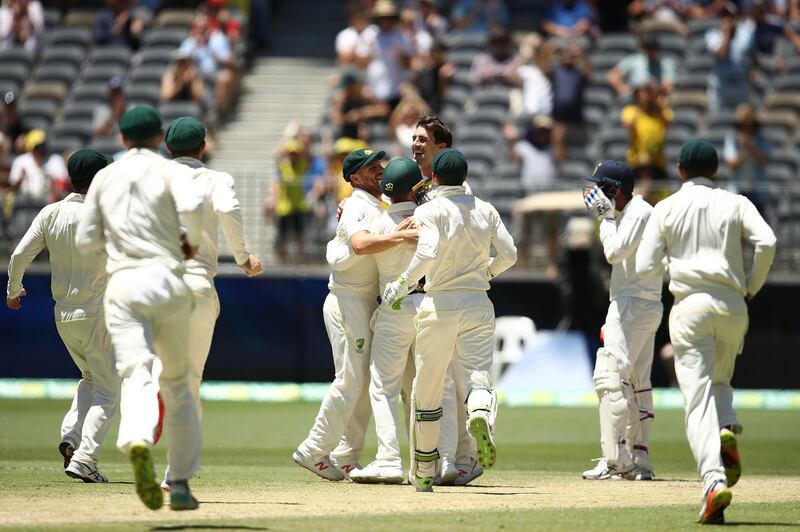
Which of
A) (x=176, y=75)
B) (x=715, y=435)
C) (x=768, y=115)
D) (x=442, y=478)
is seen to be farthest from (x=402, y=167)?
(x=176, y=75)

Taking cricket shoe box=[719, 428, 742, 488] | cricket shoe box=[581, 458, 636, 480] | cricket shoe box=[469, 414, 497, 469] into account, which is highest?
cricket shoe box=[719, 428, 742, 488]

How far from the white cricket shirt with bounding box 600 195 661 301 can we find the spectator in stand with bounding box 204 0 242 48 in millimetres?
15867

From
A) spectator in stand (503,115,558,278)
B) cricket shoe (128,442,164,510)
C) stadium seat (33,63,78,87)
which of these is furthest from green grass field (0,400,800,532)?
stadium seat (33,63,78,87)

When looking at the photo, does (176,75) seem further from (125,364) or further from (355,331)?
A: (125,364)

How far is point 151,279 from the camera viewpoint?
332 inches

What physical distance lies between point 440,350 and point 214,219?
1.94 metres

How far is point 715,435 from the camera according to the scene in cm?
899

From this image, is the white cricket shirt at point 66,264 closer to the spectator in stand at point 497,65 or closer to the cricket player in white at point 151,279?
the cricket player in white at point 151,279

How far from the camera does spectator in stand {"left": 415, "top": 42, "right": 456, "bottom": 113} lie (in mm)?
24250

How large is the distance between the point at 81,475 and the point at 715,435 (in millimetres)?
4762

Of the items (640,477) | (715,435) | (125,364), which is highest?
(125,364)

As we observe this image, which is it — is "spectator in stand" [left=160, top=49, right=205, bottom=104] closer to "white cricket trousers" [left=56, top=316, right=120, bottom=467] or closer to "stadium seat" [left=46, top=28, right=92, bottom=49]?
"stadium seat" [left=46, top=28, right=92, bottom=49]

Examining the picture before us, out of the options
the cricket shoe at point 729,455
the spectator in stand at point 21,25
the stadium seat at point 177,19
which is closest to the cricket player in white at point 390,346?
the cricket shoe at point 729,455

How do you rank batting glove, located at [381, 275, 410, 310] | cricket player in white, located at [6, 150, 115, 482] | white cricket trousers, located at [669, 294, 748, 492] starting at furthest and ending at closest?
cricket player in white, located at [6, 150, 115, 482], batting glove, located at [381, 275, 410, 310], white cricket trousers, located at [669, 294, 748, 492]
